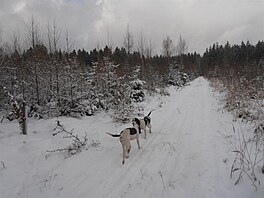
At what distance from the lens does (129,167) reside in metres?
5.79

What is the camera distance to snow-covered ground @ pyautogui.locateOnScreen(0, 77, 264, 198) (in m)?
4.70

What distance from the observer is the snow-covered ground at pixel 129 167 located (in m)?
4.70

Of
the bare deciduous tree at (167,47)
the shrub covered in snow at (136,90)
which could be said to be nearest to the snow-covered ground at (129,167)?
the shrub covered in snow at (136,90)

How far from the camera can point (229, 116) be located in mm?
10680

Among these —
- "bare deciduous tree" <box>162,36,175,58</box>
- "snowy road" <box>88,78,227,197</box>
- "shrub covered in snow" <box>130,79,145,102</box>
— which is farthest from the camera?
"bare deciduous tree" <box>162,36,175,58</box>

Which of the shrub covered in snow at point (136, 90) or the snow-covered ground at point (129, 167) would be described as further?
the shrub covered in snow at point (136, 90)

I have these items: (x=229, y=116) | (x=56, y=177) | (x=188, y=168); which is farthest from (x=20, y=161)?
(x=229, y=116)

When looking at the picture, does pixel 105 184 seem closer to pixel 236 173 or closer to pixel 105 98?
pixel 236 173

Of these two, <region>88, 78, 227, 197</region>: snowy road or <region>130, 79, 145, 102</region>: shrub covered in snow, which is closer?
<region>88, 78, 227, 197</region>: snowy road

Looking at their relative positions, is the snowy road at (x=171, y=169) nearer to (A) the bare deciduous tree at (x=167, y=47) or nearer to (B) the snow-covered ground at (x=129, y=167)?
(B) the snow-covered ground at (x=129, y=167)

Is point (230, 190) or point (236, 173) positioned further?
point (236, 173)

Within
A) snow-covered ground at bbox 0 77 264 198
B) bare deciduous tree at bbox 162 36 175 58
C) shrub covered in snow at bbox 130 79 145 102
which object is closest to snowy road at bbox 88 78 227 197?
snow-covered ground at bbox 0 77 264 198

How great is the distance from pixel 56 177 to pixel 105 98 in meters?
8.93

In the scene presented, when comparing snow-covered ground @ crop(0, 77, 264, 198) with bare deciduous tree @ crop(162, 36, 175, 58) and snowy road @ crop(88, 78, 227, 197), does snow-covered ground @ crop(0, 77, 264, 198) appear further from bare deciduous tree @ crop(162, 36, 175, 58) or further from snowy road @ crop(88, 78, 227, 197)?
bare deciduous tree @ crop(162, 36, 175, 58)
